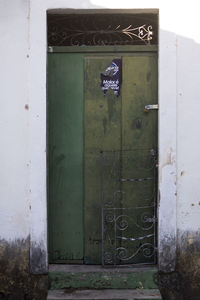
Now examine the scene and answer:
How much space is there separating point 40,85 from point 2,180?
3.66 feet

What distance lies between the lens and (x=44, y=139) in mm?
4480

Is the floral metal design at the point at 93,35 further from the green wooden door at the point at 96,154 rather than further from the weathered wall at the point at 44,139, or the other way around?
the weathered wall at the point at 44,139

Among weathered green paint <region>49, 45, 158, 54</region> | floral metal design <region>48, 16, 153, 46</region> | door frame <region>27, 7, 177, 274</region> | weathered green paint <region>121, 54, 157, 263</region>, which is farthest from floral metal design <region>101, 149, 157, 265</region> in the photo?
floral metal design <region>48, 16, 153, 46</region>

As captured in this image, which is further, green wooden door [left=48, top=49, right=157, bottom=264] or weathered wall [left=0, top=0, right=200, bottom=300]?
green wooden door [left=48, top=49, right=157, bottom=264]

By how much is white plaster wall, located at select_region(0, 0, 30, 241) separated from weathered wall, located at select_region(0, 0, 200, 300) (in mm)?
11

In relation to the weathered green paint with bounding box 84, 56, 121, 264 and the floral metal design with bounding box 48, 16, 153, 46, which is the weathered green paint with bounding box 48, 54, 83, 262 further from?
the floral metal design with bounding box 48, 16, 153, 46

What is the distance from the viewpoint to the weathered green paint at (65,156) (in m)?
4.71

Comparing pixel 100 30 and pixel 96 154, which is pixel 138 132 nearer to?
pixel 96 154

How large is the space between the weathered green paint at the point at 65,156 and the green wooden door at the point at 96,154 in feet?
0.04

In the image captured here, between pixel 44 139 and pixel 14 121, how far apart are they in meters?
0.38

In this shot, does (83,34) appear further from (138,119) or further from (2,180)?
(2,180)

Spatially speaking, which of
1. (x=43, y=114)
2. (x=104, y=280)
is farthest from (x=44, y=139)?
(x=104, y=280)

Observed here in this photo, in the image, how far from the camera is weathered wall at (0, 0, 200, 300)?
14.6ft

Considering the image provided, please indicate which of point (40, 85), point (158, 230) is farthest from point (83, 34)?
point (158, 230)
